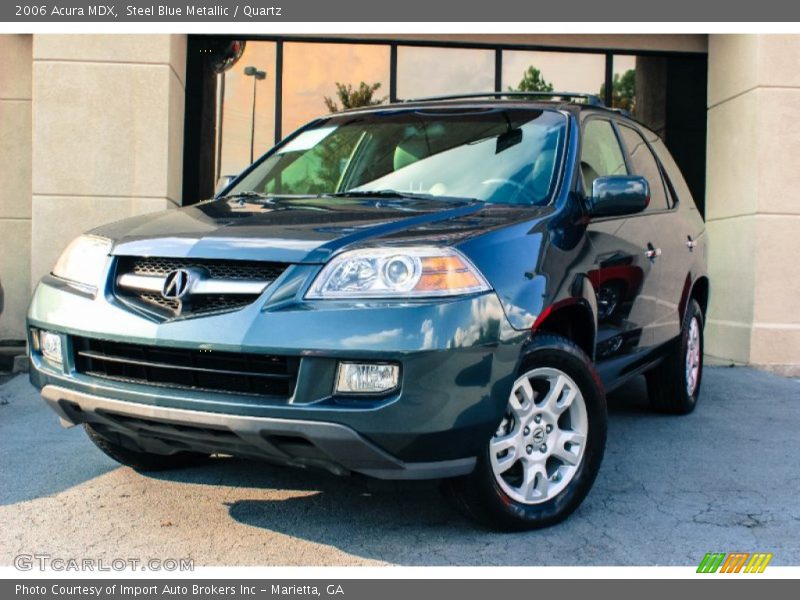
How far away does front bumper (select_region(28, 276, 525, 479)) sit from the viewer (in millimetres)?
2797

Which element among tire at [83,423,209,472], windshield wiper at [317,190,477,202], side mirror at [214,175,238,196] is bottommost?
tire at [83,423,209,472]

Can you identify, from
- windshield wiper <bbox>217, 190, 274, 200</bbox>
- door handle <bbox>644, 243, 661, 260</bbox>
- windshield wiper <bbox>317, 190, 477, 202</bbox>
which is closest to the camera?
windshield wiper <bbox>317, 190, 477, 202</bbox>

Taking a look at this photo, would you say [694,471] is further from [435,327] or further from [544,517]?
[435,327]

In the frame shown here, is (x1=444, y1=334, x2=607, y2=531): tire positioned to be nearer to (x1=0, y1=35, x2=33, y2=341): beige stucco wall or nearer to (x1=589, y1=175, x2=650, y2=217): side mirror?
(x1=589, y1=175, x2=650, y2=217): side mirror

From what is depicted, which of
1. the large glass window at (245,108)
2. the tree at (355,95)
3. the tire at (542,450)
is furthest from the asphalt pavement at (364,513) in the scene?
the tree at (355,95)

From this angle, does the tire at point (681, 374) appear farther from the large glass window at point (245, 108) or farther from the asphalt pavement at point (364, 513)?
the large glass window at point (245, 108)

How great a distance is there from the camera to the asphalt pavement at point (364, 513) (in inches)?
125

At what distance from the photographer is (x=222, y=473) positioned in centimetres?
420

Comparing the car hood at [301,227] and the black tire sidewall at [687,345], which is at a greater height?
the car hood at [301,227]

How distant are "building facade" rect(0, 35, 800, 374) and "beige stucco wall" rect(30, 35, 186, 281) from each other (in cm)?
1

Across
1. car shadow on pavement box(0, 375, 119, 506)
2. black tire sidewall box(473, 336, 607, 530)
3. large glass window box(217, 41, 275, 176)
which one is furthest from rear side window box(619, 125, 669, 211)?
large glass window box(217, 41, 275, 176)

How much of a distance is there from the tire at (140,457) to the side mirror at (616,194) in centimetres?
218

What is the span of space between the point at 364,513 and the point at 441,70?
6711 millimetres
